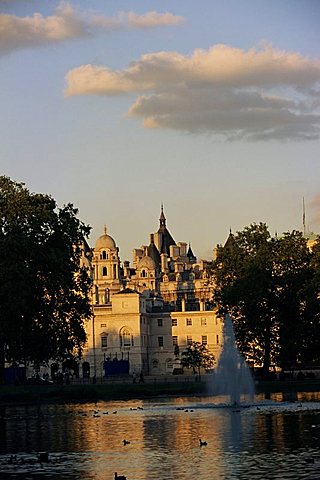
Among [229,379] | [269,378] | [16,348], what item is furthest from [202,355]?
[229,379]

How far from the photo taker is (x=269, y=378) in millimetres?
99750

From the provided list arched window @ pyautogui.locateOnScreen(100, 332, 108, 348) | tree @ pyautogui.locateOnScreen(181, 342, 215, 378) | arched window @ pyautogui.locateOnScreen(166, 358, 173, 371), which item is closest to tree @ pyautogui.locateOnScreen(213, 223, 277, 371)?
tree @ pyautogui.locateOnScreen(181, 342, 215, 378)

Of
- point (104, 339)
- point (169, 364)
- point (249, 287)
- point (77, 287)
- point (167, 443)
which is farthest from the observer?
point (169, 364)

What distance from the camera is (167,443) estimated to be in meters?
36.8

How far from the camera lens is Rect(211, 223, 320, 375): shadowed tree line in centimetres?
9856

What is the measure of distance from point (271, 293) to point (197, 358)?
225ft

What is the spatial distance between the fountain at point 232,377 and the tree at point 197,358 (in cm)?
10131

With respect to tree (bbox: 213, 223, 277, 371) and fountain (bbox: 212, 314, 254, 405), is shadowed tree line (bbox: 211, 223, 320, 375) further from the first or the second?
fountain (bbox: 212, 314, 254, 405)

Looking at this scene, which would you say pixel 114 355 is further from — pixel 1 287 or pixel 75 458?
pixel 75 458

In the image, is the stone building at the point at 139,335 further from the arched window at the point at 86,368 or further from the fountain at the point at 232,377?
the fountain at the point at 232,377

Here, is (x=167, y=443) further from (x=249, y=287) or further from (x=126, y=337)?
(x=126, y=337)

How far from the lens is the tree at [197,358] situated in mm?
169750

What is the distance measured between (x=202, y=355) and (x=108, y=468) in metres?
142

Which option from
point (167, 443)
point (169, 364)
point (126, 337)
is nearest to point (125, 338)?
point (126, 337)
